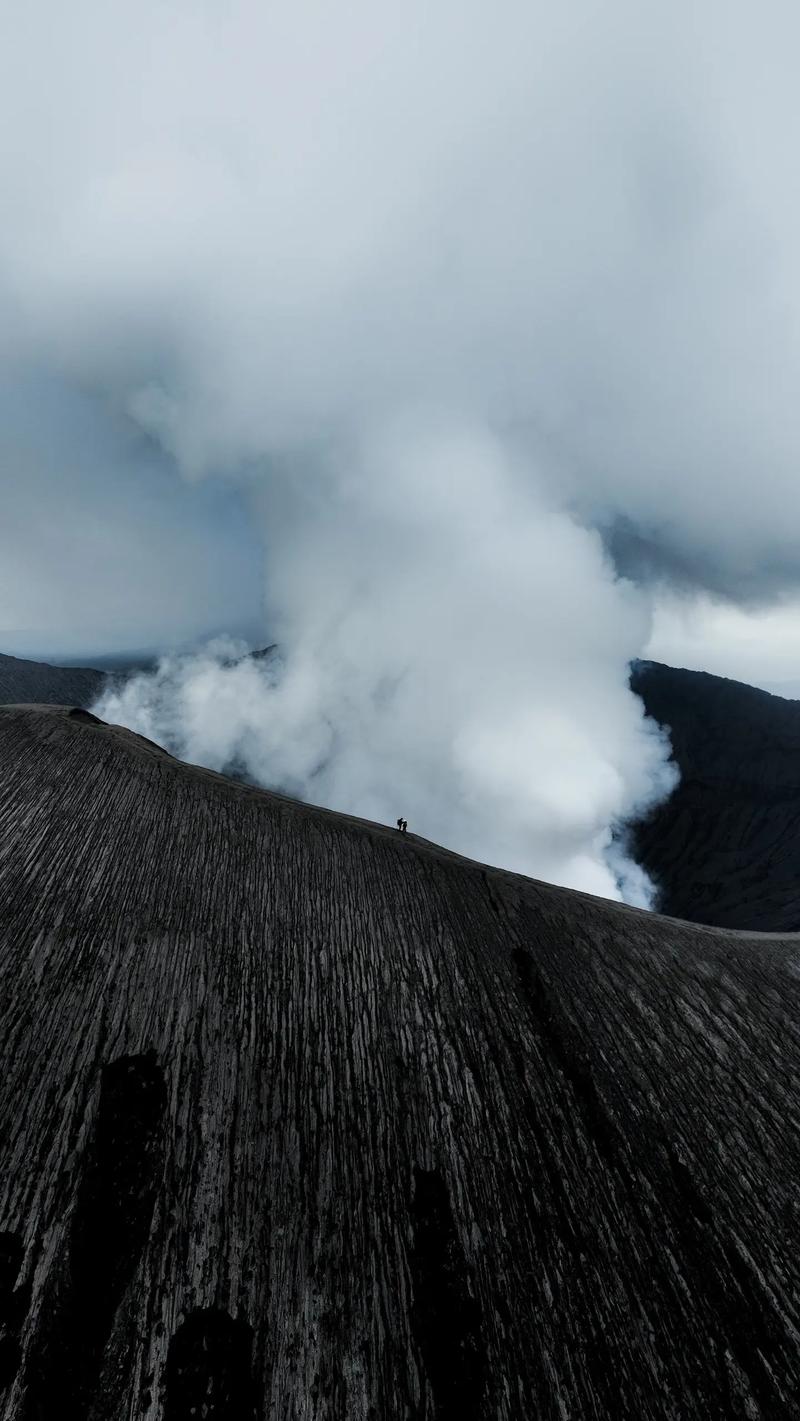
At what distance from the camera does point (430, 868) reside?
18391mm

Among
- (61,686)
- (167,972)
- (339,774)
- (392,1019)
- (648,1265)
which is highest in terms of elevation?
(61,686)

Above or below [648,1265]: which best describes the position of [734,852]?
above

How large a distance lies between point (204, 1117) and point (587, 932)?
1189 cm

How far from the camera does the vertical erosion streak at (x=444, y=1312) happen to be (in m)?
8.80

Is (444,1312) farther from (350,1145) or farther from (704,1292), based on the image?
(704,1292)

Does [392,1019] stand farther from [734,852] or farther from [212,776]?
[734,852]

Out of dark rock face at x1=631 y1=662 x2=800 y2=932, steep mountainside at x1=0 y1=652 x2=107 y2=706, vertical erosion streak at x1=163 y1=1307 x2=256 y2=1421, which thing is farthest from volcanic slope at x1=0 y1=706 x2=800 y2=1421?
steep mountainside at x1=0 y1=652 x2=107 y2=706

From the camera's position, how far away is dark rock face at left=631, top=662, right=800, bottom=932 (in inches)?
4572

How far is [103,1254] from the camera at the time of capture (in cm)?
891

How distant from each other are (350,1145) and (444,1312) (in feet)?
9.05

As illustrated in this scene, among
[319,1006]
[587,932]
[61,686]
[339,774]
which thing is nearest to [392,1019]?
[319,1006]

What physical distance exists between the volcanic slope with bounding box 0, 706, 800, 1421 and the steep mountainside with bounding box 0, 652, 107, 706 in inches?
5153

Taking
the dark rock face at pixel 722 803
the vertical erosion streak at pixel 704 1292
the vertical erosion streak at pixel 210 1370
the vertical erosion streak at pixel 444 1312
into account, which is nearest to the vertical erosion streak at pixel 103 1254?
the vertical erosion streak at pixel 210 1370

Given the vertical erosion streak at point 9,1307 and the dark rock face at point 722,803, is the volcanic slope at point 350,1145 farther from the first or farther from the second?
the dark rock face at point 722,803
